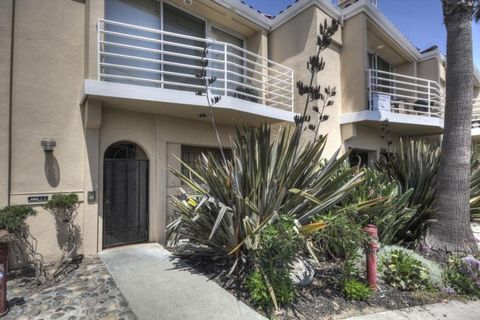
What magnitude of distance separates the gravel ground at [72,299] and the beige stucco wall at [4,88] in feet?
6.20

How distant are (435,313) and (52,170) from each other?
7318mm

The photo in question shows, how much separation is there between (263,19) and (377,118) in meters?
5.17

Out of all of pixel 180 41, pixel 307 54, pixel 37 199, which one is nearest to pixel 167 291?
pixel 37 199

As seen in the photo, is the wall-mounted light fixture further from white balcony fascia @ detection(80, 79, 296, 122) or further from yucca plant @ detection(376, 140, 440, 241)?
yucca plant @ detection(376, 140, 440, 241)

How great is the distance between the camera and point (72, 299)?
4363 mm

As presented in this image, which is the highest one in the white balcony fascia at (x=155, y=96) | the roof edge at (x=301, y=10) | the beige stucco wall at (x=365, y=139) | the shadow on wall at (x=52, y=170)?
the roof edge at (x=301, y=10)

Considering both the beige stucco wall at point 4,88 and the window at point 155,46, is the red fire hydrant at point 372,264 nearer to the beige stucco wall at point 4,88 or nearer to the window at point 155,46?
the window at point 155,46

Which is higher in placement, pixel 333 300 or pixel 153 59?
pixel 153 59

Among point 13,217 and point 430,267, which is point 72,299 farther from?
point 430,267

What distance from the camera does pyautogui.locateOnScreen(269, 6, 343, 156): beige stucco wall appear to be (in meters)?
9.01

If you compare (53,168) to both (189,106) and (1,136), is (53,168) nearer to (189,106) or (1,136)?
(1,136)

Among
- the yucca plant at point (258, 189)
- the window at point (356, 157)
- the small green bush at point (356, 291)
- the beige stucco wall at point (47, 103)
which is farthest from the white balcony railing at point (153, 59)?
the small green bush at point (356, 291)

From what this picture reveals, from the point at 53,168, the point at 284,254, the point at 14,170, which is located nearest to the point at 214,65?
the point at 53,168

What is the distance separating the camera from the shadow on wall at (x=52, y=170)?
19.3ft
